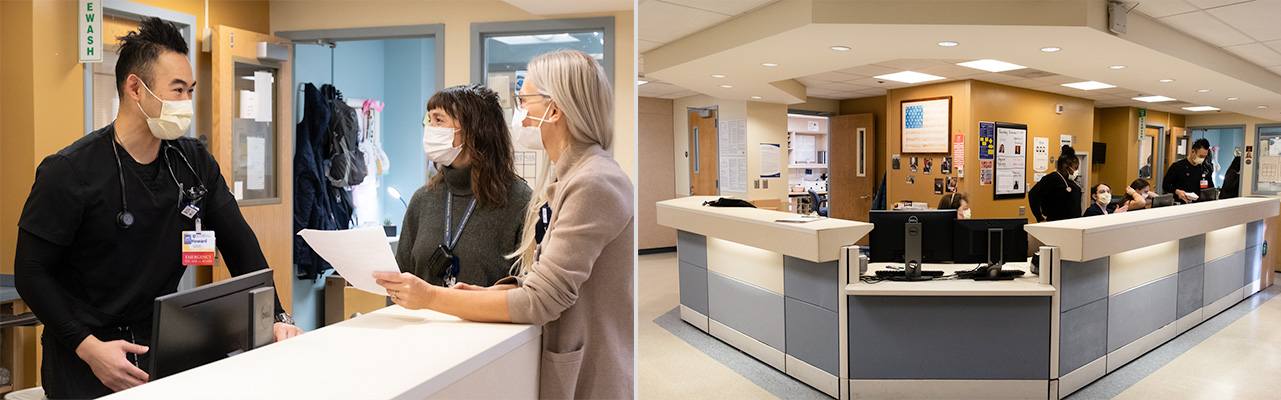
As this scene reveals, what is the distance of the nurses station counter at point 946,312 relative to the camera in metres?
3.72

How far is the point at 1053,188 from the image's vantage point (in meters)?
5.63

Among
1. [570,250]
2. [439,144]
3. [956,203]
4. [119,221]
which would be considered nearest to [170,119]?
[119,221]

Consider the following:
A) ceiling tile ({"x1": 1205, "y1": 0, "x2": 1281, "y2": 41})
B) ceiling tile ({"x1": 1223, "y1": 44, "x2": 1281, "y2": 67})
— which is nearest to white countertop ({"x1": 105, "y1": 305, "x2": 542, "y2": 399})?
ceiling tile ({"x1": 1205, "y1": 0, "x2": 1281, "y2": 41})

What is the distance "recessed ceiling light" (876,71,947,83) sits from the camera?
6.97 metres

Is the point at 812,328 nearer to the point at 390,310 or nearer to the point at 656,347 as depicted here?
the point at 656,347

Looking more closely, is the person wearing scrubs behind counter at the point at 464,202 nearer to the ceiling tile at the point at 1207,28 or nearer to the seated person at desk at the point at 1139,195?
the ceiling tile at the point at 1207,28

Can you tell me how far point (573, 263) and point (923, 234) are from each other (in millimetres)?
3391

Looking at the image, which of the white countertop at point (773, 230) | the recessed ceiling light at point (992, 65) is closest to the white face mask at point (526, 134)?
the white countertop at point (773, 230)

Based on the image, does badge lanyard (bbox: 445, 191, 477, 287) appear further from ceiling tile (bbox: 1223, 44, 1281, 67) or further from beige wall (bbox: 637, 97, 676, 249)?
beige wall (bbox: 637, 97, 676, 249)

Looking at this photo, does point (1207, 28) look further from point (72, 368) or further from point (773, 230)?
point (72, 368)

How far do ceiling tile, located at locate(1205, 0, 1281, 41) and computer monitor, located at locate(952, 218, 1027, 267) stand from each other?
1843 millimetres

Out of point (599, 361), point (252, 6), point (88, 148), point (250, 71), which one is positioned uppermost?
point (252, 6)

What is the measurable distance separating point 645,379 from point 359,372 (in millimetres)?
3468

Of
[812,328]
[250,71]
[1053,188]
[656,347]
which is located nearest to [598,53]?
[250,71]
